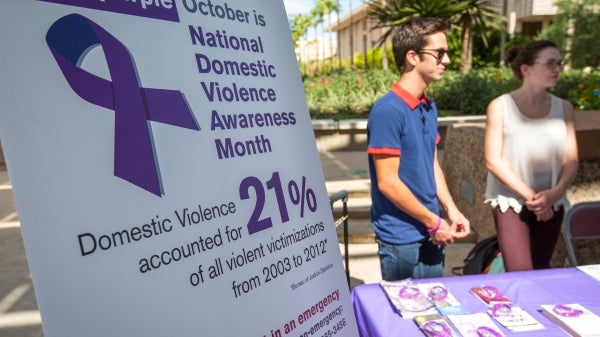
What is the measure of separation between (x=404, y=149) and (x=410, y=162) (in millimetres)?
66

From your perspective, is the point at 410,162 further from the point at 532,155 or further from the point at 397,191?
the point at 532,155

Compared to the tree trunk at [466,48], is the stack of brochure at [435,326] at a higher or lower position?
lower

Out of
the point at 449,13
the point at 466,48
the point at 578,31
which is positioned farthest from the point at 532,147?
the point at 578,31

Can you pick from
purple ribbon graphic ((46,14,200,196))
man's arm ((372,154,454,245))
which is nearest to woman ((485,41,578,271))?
man's arm ((372,154,454,245))

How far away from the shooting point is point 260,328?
118cm

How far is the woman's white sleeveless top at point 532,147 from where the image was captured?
2318mm

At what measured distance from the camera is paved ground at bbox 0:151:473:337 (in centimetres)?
320

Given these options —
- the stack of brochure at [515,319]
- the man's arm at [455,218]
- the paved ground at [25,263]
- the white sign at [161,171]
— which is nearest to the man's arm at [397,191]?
the man's arm at [455,218]

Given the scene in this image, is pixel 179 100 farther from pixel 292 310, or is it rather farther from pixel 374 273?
pixel 374 273

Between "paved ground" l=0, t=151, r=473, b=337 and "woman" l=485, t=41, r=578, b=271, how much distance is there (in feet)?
5.15

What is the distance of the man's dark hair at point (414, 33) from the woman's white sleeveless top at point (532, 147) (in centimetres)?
64

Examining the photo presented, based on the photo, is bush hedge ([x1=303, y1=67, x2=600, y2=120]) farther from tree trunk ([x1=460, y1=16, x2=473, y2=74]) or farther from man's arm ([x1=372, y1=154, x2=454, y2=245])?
man's arm ([x1=372, y1=154, x2=454, y2=245])

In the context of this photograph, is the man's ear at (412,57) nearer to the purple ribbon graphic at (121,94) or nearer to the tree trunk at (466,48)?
the purple ribbon graphic at (121,94)

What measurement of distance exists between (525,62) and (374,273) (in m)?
2.23
